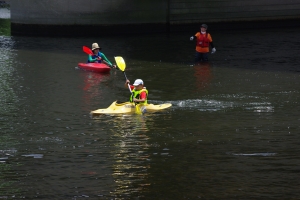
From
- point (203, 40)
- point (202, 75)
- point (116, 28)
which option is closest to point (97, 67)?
point (202, 75)

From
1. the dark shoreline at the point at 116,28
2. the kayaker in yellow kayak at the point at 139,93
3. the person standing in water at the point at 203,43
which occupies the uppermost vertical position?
the dark shoreline at the point at 116,28

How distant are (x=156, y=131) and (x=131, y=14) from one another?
20.7 metres

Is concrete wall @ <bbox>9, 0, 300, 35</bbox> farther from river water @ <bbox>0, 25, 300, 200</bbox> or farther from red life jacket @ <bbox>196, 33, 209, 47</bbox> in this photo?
red life jacket @ <bbox>196, 33, 209, 47</bbox>

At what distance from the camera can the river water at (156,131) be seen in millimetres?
11508

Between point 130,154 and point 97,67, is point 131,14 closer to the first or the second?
point 97,67

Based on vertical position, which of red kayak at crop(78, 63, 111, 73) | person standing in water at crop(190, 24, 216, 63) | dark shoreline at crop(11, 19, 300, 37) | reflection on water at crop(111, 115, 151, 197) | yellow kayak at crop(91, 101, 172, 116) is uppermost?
dark shoreline at crop(11, 19, 300, 37)

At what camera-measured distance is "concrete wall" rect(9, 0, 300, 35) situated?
3394 centimetres

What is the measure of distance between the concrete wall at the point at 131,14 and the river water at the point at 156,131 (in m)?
6.83

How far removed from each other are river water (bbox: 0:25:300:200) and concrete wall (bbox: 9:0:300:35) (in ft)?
22.4

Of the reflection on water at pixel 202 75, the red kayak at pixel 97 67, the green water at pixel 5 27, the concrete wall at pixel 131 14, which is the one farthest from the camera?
the green water at pixel 5 27

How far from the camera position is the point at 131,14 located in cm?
3519

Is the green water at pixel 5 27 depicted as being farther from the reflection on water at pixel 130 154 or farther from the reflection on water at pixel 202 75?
the reflection on water at pixel 130 154

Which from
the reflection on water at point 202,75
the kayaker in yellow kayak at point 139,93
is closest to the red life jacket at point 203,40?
the reflection on water at point 202,75

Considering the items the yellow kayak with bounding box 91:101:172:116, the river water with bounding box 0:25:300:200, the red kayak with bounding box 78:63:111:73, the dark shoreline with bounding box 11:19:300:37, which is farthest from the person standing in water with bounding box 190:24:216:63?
the dark shoreline with bounding box 11:19:300:37
